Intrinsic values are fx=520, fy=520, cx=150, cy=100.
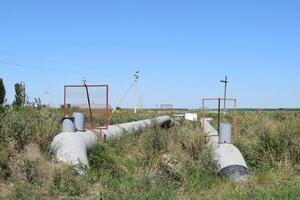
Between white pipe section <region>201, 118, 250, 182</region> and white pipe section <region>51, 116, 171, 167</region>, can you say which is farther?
white pipe section <region>51, 116, 171, 167</region>

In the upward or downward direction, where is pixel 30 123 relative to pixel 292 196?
upward

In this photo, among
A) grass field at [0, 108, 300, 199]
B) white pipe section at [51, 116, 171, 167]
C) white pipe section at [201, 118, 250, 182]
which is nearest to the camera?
grass field at [0, 108, 300, 199]

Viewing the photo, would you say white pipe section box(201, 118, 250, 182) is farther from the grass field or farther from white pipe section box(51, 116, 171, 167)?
white pipe section box(51, 116, 171, 167)

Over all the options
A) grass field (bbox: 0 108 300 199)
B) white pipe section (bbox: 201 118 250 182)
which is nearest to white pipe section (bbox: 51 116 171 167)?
grass field (bbox: 0 108 300 199)

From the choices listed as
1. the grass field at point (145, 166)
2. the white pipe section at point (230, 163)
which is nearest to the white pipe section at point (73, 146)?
the grass field at point (145, 166)

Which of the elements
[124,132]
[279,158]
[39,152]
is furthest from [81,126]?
[279,158]

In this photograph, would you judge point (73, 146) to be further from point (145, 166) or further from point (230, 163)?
point (230, 163)

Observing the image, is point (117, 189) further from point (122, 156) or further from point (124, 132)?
point (124, 132)

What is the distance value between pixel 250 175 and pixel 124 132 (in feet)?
23.2

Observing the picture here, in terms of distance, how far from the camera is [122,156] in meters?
14.4

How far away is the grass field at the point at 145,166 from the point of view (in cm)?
1020

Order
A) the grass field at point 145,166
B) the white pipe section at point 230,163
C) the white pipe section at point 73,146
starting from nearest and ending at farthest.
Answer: the grass field at point 145,166 → the white pipe section at point 230,163 → the white pipe section at point 73,146

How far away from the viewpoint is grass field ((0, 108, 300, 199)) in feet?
33.4

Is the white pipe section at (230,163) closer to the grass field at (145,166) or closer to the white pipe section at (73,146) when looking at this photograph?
the grass field at (145,166)
